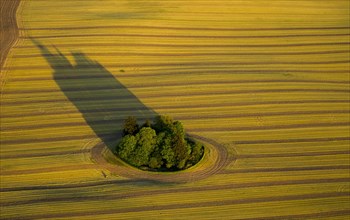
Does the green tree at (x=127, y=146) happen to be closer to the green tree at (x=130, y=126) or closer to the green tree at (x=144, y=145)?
the green tree at (x=144, y=145)

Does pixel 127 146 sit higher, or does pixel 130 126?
pixel 130 126

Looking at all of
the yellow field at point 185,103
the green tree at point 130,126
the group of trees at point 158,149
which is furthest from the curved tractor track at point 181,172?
the green tree at point 130,126

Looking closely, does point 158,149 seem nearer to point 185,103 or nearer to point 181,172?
point 181,172

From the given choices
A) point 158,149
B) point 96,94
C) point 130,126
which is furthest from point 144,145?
point 96,94

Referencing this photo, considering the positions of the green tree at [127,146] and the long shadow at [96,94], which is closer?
the green tree at [127,146]

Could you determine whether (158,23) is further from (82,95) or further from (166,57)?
(82,95)

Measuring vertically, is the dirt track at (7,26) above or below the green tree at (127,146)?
above
